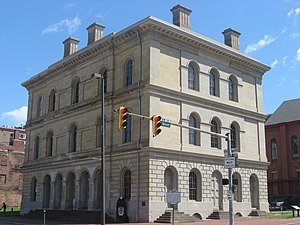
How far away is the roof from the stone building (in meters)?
23.3

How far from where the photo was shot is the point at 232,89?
4309cm

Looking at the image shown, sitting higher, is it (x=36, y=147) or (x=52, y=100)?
(x=52, y=100)

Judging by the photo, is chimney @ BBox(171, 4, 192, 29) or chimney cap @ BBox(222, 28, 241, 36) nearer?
chimney @ BBox(171, 4, 192, 29)

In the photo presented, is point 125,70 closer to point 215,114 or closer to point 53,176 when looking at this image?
point 215,114

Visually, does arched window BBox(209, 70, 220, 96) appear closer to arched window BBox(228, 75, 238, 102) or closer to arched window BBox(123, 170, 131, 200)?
arched window BBox(228, 75, 238, 102)

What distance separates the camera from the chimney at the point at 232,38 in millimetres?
45750

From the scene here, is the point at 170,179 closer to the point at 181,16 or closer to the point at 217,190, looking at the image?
the point at 217,190

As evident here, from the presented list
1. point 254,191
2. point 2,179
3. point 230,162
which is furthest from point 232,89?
point 2,179

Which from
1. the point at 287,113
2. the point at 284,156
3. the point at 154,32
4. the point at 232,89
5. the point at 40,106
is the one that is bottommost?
the point at 284,156

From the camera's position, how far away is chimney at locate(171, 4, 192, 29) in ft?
132

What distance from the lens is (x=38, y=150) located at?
50.5 meters

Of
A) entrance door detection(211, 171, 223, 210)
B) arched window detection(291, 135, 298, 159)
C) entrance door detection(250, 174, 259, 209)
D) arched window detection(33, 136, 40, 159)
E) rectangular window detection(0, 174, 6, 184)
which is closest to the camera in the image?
entrance door detection(211, 171, 223, 210)

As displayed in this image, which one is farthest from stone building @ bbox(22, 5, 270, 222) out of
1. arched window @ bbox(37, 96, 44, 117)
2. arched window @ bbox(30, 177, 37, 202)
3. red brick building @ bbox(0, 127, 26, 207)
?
red brick building @ bbox(0, 127, 26, 207)

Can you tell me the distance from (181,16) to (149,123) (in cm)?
1212
